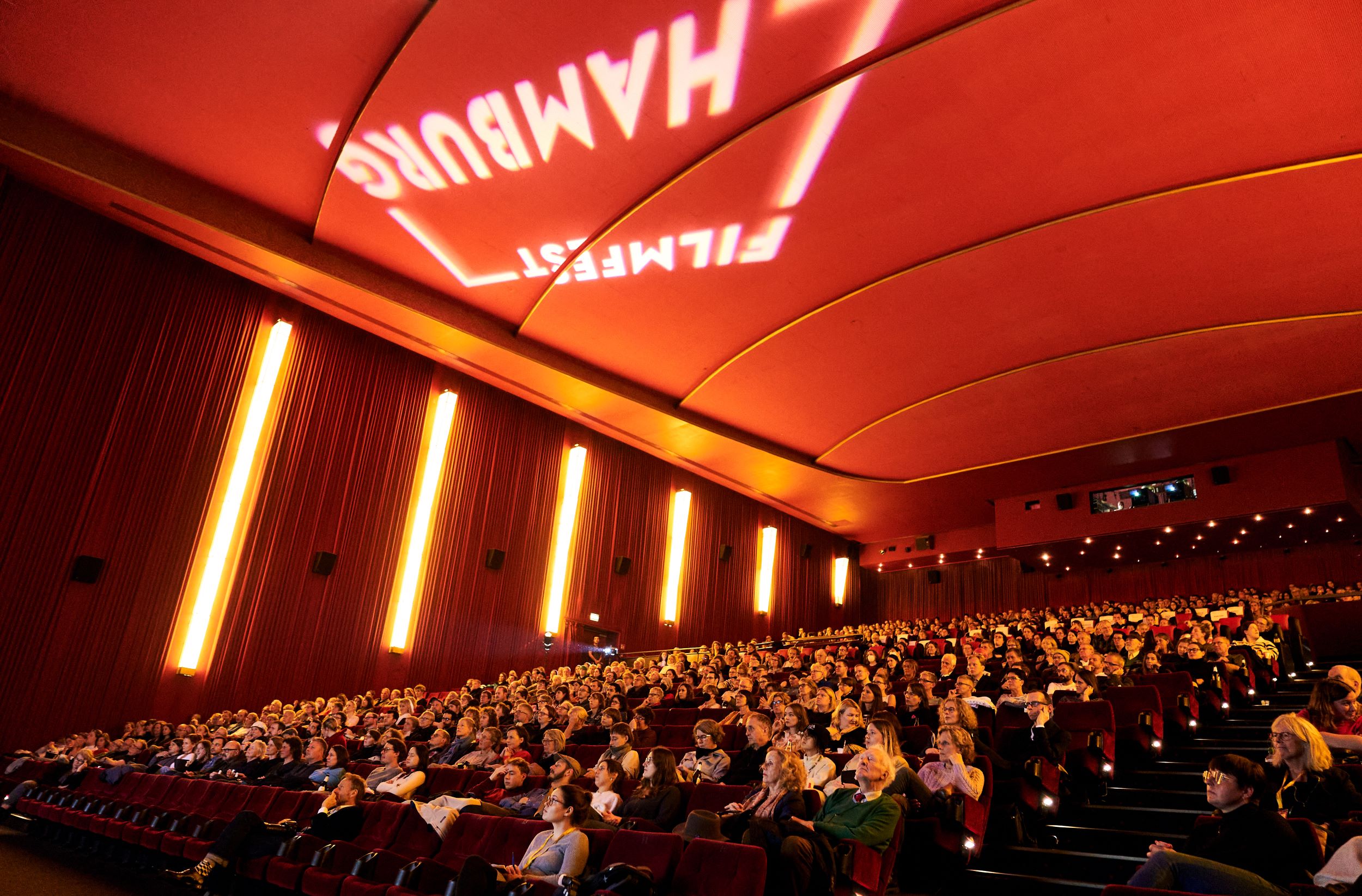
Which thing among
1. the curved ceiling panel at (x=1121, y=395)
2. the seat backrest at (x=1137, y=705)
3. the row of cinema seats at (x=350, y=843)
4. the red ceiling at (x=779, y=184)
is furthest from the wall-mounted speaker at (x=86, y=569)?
the curved ceiling panel at (x=1121, y=395)

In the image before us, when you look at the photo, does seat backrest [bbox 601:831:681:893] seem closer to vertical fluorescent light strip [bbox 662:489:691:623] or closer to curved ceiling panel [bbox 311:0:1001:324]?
curved ceiling panel [bbox 311:0:1001:324]

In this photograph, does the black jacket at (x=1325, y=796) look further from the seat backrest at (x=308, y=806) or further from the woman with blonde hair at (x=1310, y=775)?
the seat backrest at (x=308, y=806)

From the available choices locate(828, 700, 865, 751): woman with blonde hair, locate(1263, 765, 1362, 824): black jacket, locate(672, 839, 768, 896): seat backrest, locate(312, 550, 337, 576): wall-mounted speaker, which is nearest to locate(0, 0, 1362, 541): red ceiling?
locate(312, 550, 337, 576): wall-mounted speaker

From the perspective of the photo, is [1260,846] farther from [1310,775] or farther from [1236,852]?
[1310,775]

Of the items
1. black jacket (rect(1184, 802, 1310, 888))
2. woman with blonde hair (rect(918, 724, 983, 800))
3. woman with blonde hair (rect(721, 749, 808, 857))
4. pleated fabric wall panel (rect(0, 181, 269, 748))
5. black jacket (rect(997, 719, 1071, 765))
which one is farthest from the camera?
pleated fabric wall panel (rect(0, 181, 269, 748))

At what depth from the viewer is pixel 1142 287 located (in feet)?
32.9

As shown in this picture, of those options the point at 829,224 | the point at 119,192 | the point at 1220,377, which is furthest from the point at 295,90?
the point at 1220,377

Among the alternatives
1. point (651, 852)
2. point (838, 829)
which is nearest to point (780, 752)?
point (838, 829)

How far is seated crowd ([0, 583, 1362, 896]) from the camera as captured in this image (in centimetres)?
305

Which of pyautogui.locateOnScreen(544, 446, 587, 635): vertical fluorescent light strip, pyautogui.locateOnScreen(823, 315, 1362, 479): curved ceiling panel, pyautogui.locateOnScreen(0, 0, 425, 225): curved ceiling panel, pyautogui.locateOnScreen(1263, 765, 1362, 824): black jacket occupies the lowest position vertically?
pyautogui.locateOnScreen(1263, 765, 1362, 824): black jacket

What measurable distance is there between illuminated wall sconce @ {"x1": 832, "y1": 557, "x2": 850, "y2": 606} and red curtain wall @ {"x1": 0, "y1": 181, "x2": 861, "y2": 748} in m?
6.28

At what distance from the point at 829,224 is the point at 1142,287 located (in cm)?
372

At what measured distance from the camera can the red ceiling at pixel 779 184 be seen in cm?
735

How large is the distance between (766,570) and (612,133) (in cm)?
1096
